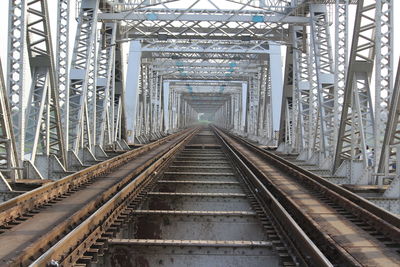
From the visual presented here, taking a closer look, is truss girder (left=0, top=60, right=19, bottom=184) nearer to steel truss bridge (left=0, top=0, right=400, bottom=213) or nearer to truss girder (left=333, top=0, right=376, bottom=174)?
steel truss bridge (left=0, top=0, right=400, bottom=213)

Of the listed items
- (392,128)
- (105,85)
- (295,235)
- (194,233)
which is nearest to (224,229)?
(194,233)

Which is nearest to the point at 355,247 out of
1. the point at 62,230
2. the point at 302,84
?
the point at 62,230

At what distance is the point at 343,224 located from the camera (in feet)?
23.4

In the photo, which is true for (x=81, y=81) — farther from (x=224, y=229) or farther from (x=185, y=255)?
(x=185, y=255)

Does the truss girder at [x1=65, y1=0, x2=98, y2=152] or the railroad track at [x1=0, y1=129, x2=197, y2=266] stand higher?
the truss girder at [x1=65, y1=0, x2=98, y2=152]

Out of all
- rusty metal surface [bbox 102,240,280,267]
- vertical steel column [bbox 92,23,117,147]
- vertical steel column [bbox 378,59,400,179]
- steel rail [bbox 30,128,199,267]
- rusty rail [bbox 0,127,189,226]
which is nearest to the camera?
steel rail [bbox 30,128,199,267]

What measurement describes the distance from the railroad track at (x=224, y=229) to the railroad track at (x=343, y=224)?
0.05 ft

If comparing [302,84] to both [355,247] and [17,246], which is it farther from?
[17,246]

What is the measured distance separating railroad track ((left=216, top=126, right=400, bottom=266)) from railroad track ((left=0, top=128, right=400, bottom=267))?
0.05 feet

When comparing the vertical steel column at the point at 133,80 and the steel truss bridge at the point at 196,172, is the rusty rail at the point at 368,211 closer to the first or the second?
the steel truss bridge at the point at 196,172

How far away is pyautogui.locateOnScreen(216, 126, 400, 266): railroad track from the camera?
18.2 ft

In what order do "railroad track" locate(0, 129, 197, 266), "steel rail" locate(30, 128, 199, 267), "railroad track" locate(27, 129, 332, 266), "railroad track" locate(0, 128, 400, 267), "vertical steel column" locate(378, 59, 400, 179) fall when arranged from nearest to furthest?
"steel rail" locate(30, 128, 199, 267)
"railroad track" locate(0, 129, 197, 266)
"railroad track" locate(0, 128, 400, 267)
"railroad track" locate(27, 129, 332, 266)
"vertical steel column" locate(378, 59, 400, 179)

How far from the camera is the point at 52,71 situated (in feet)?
42.9

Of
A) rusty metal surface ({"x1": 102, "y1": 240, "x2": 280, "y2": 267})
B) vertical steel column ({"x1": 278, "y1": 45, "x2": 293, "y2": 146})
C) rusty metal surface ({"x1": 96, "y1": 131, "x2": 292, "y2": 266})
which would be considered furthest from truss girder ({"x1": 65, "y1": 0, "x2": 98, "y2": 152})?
rusty metal surface ({"x1": 102, "y1": 240, "x2": 280, "y2": 267})
